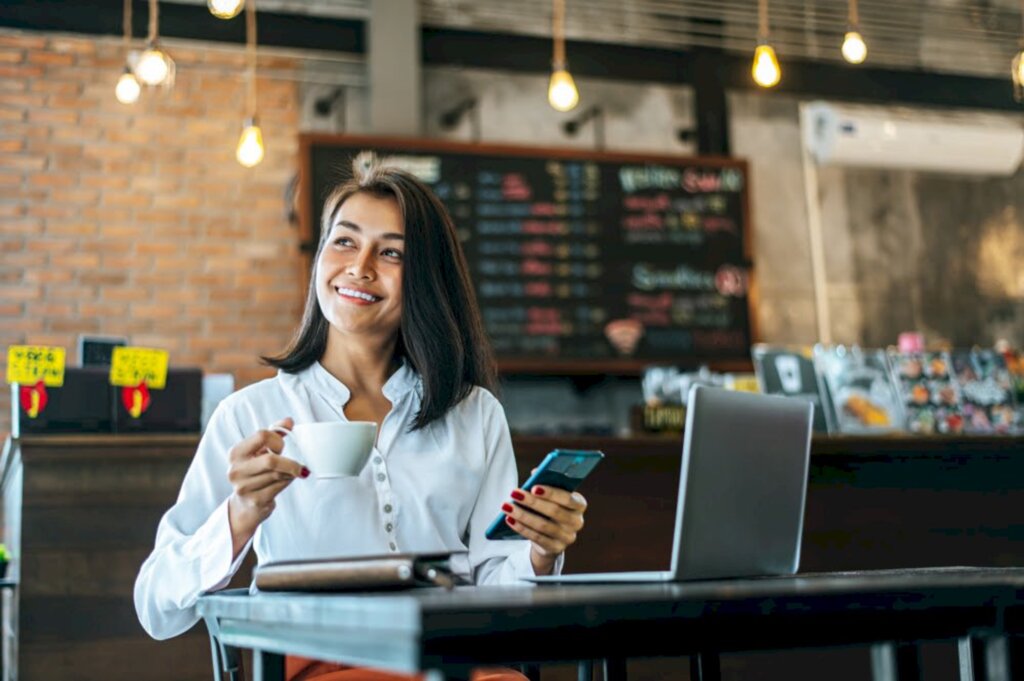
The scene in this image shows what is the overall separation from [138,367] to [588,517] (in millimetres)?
1231

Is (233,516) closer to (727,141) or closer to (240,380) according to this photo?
(240,380)

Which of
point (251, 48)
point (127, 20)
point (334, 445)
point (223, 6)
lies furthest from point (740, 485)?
point (127, 20)

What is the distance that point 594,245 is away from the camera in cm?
586

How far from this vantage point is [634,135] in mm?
6402

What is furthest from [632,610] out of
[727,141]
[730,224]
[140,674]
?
[727,141]

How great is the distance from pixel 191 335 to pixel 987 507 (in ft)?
11.1

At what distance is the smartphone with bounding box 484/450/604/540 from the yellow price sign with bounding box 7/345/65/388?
192 cm

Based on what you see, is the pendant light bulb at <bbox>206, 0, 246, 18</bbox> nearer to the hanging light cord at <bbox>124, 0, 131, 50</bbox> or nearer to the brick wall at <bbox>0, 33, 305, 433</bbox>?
the brick wall at <bbox>0, 33, 305, 433</bbox>

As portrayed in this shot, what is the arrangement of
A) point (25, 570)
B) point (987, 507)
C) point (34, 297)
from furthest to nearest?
point (34, 297) < point (987, 507) < point (25, 570)

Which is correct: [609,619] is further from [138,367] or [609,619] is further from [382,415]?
[138,367]

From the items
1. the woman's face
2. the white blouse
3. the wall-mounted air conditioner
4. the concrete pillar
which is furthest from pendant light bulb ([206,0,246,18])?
the wall-mounted air conditioner

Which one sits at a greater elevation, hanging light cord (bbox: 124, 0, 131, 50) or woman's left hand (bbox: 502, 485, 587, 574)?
hanging light cord (bbox: 124, 0, 131, 50)

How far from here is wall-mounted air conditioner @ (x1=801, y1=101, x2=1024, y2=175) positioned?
6418mm

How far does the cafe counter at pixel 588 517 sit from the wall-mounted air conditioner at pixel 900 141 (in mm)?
2912
